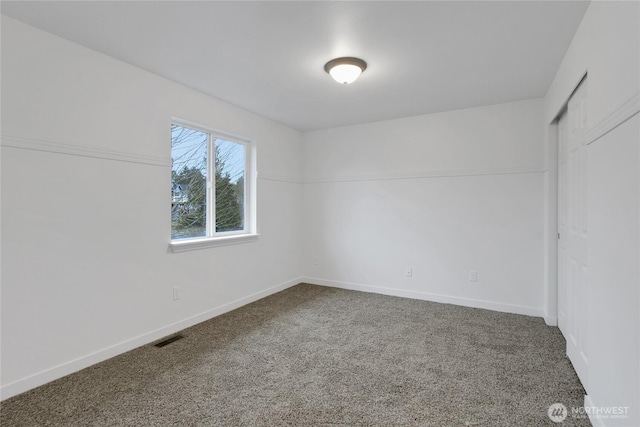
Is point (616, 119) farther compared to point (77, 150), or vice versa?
point (77, 150)

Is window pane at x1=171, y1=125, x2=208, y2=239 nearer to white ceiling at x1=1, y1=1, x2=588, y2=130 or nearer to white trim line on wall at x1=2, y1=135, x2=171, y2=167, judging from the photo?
white trim line on wall at x1=2, y1=135, x2=171, y2=167

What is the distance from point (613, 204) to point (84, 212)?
3.30m

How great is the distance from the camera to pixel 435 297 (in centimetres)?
402

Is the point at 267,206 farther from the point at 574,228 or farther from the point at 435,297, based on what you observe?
the point at 574,228

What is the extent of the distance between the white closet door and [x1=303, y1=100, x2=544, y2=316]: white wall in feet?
1.78

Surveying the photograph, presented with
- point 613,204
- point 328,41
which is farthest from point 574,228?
point 328,41

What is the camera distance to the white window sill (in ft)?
10.1

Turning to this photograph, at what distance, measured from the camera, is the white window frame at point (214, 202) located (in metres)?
3.23

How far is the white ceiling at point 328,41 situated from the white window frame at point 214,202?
482 millimetres

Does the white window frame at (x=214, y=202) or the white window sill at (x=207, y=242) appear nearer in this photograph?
the white window sill at (x=207, y=242)

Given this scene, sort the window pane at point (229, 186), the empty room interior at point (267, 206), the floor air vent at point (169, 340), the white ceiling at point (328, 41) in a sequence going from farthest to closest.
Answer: the window pane at point (229, 186) < the floor air vent at point (169, 340) < the white ceiling at point (328, 41) < the empty room interior at point (267, 206)

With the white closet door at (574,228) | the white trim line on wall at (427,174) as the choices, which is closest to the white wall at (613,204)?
the white closet door at (574,228)

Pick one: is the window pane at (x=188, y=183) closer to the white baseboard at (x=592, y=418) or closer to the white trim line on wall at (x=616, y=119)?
the white trim line on wall at (x=616, y=119)

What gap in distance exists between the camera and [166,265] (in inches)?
118
